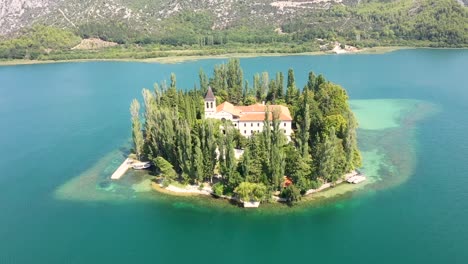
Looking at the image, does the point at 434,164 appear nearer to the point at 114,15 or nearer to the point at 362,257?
the point at 362,257

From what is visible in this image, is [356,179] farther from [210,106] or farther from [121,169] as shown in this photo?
[121,169]

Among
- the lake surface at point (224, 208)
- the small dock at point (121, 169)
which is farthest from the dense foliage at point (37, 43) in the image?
the small dock at point (121, 169)

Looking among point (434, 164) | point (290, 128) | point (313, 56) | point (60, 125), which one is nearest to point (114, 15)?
point (313, 56)

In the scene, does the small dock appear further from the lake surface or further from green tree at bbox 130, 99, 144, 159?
green tree at bbox 130, 99, 144, 159

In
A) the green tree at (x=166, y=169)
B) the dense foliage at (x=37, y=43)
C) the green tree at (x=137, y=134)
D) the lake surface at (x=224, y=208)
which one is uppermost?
the dense foliage at (x=37, y=43)

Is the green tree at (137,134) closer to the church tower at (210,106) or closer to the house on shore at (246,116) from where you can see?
the church tower at (210,106)
